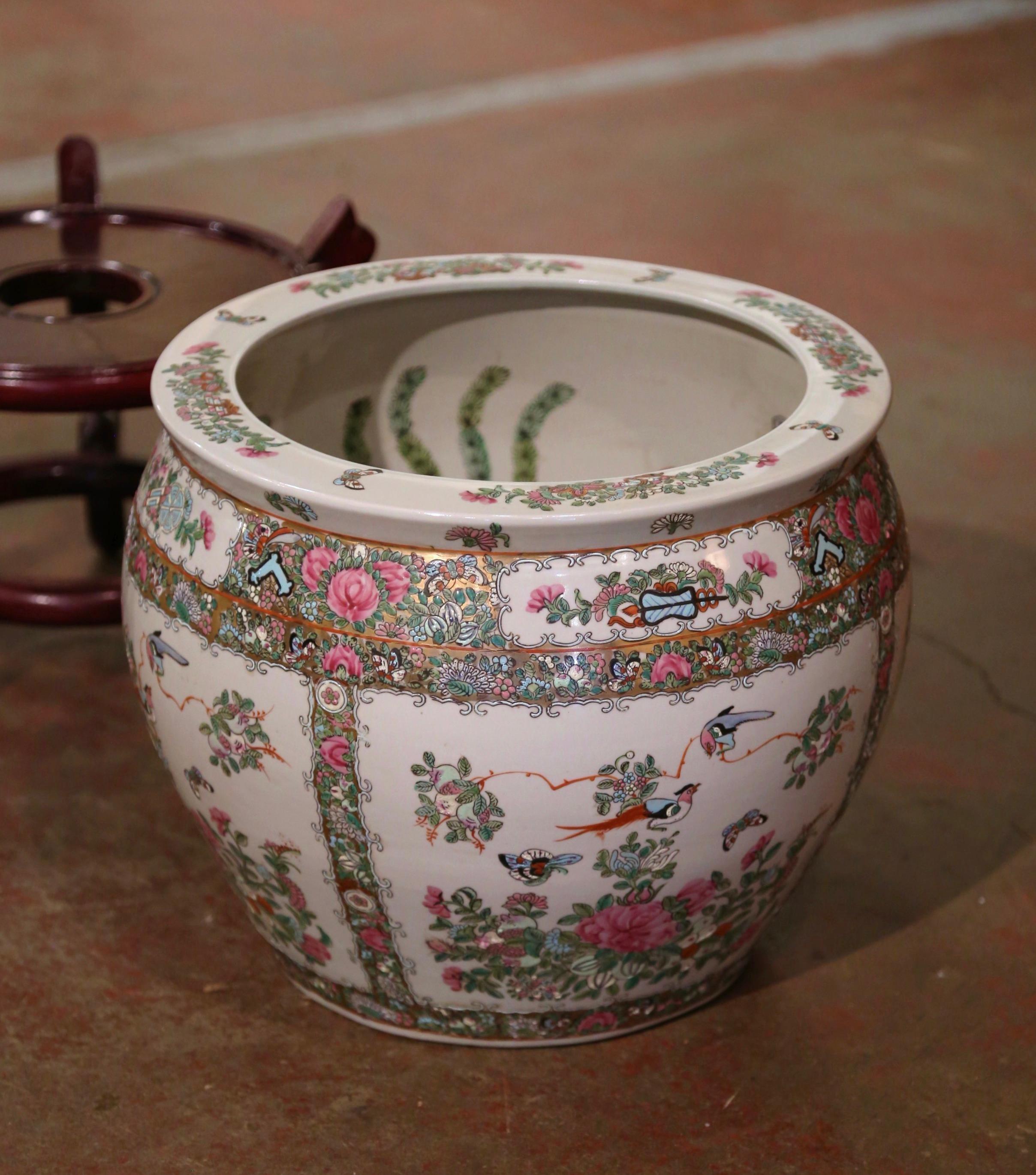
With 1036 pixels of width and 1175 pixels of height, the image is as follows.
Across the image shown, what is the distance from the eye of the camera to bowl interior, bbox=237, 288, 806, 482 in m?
1.71

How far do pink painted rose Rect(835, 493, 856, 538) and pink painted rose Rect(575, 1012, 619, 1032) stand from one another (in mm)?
555

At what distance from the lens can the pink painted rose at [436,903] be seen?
4.58ft

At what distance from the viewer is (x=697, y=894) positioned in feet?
4.71

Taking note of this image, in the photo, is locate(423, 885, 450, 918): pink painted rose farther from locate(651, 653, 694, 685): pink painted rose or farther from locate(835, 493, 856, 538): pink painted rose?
locate(835, 493, 856, 538): pink painted rose

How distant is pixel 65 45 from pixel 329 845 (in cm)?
488

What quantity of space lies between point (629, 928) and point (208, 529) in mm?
533

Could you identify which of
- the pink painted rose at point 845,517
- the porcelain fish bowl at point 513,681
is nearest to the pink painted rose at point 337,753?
the porcelain fish bowl at point 513,681

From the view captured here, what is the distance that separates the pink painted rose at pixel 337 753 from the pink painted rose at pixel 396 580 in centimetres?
14

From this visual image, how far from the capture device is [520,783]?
1.30 m

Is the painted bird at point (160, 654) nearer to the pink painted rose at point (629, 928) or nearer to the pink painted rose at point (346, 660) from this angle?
the pink painted rose at point (346, 660)

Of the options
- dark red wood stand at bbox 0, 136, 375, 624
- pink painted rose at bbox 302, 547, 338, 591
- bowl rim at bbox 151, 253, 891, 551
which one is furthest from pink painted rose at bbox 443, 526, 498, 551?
dark red wood stand at bbox 0, 136, 375, 624

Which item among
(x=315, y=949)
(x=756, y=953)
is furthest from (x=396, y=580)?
(x=756, y=953)

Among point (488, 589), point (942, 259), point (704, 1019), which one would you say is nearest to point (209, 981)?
point (704, 1019)

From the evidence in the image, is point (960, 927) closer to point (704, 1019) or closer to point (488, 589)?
point (704, 1019)
